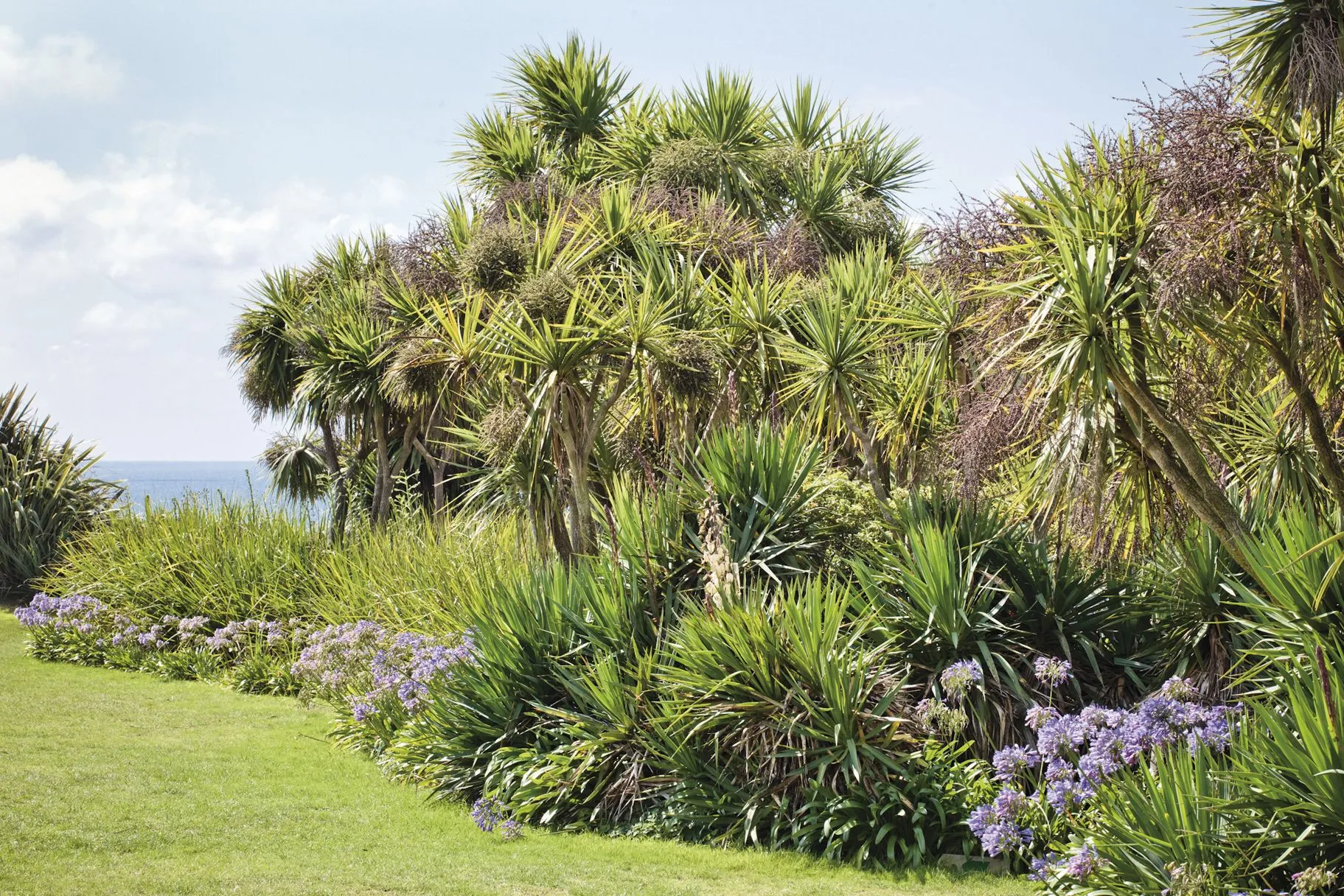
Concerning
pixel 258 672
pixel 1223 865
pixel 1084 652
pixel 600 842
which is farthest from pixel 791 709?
pixel 258 672

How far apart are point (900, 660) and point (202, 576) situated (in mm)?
10475

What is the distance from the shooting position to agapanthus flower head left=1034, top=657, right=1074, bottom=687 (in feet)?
21.6

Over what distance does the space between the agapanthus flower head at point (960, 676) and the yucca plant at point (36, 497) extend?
1560cm

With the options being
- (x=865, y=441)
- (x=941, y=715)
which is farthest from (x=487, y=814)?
(x=865, y=441)

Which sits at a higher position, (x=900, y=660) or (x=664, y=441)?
(x=664, y=441)

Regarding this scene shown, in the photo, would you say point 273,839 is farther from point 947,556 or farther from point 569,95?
point 569,95

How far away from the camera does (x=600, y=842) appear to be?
701 cm

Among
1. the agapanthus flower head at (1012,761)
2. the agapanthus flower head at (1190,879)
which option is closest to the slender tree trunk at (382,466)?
the agapanthus flower head at (1012,761)

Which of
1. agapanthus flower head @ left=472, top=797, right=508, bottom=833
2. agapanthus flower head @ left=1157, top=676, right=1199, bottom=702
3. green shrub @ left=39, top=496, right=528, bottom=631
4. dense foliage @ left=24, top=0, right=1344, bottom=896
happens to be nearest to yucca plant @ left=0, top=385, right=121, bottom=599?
green shrub @ left=39, top=496, right=528, bottom=631

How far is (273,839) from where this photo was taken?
6.90 m

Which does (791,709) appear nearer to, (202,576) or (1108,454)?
(1108,454)

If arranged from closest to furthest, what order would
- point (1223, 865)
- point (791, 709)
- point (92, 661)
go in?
1. point (1223, 865)
2. point (791, 709)
3. point (92, 661)

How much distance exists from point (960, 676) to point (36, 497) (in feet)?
56.1

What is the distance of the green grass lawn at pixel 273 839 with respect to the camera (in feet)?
19.7
